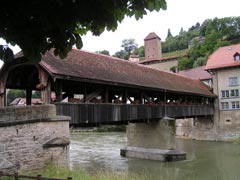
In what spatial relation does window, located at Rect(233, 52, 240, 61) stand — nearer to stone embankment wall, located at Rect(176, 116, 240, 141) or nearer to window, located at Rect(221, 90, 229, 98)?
window, located at Rect(221, 90, 229, 98)

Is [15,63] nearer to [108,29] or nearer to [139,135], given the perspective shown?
[108,29]

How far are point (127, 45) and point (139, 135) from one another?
3727 inches

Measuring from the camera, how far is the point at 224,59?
93.7 ft

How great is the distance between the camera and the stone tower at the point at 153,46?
2669 inches

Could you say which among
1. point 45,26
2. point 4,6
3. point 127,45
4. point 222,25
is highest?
point 127,45

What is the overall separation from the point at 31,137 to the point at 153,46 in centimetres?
6149

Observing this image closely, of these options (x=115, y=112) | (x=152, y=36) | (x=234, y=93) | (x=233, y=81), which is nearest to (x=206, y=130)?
(x=234, y=93)

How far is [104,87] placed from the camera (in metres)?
13.4

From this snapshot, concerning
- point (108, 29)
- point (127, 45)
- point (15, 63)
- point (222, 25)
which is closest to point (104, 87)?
point (15, 63)

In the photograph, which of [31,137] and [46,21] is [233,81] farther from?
[46,21]

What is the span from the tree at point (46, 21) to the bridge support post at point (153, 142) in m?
15.3

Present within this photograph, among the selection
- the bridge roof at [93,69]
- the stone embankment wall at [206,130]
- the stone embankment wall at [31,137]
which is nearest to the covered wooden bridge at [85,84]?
the bridge roof at [93,69]

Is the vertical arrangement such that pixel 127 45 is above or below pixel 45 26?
above

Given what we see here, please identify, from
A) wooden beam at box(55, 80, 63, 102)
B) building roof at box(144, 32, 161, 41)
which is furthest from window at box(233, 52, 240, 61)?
building roof at box(144, 32, 161, 41)
